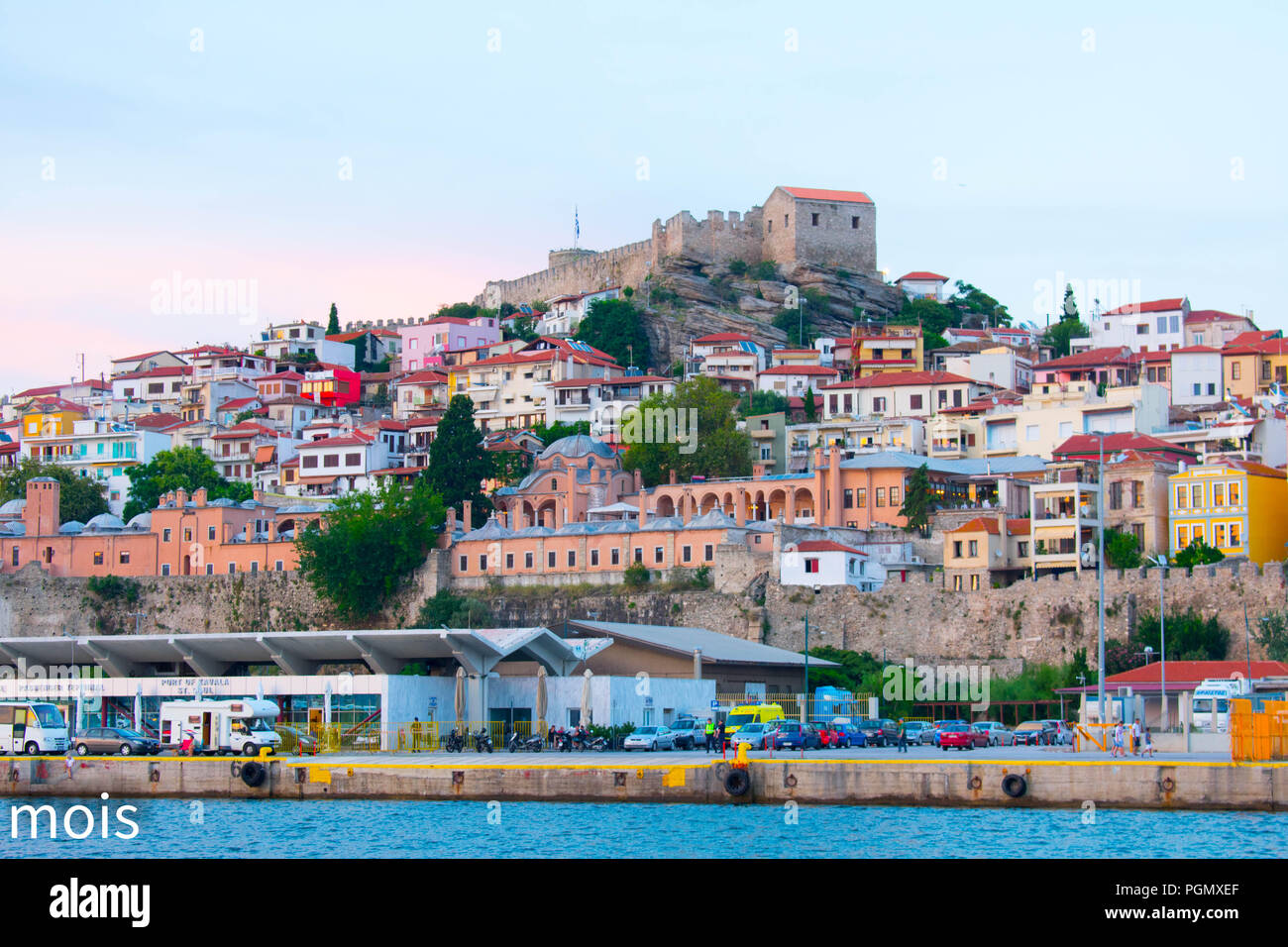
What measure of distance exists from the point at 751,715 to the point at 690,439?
39.9 m

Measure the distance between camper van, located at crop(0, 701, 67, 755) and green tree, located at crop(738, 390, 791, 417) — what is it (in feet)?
186

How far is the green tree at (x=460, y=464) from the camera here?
88.2m

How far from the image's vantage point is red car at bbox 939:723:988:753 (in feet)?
160

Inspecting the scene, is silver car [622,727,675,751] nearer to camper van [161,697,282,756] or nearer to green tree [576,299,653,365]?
camper van [161,697,282,756]

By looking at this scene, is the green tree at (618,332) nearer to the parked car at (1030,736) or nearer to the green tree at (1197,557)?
the green tree at (1197,557)

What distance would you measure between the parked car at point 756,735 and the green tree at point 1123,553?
24.2 meters

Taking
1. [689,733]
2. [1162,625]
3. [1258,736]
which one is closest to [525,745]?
[689,733]

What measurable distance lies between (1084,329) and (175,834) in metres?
87.9

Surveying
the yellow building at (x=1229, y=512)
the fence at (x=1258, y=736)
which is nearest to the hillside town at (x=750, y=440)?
the yellow building at (x=1229, y=512)

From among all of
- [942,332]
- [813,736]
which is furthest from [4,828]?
[942,332]

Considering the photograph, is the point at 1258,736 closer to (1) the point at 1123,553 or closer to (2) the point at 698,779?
(2) the point at 698,779

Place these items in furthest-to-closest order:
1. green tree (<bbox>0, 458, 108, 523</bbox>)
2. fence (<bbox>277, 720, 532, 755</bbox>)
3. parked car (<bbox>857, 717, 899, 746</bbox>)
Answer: green tree (<bbox>0, 458, 108, 523</bbox>) < parked car (<bbox>857, 717, 899, 746</bbox>) < fence (<bbox>277, 720, 532, 755</bbox>)

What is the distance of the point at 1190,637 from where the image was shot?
60.7 m

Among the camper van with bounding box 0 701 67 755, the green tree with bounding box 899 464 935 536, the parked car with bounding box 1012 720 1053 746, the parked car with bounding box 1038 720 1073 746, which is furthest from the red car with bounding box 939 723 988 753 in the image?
the green tree with bounding box 899 464 935 536
